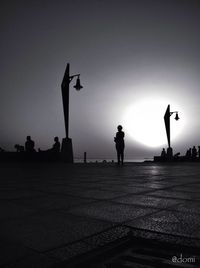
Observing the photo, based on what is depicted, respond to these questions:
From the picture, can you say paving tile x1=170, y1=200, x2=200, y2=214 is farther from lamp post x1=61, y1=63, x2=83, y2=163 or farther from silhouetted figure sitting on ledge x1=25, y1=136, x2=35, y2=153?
silhouetted figure sitting on ledge x1=25, y1=136, x2=35, y2=153

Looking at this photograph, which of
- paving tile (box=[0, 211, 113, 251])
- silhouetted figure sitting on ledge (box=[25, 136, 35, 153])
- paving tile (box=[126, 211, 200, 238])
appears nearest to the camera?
paving tile (box=[0, 211, 113, 251])

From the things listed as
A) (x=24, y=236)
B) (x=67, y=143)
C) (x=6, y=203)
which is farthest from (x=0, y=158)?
(x=24, y=236)

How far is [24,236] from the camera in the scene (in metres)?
2.06

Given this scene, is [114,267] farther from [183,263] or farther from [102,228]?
[102,228]

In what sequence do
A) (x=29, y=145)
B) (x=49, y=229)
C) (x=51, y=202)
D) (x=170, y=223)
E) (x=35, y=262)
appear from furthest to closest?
(x=29, y=145)
(x=51, y=202)
(x=170, y=223)
(x=49, y=229)
(x=35, y=262)

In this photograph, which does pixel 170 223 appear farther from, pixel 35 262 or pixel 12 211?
pixel 12 211

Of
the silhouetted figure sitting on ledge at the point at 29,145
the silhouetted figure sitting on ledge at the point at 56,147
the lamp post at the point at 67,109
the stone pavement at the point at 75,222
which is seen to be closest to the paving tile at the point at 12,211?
the stone pavement at the point at 75,222

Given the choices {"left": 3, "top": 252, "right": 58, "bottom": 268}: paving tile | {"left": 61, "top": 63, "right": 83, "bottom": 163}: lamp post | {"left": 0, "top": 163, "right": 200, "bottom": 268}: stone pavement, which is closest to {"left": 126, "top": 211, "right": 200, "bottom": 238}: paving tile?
{"left": 0, "top": 163, "right": 200, "bottom": 268}: stone pavement

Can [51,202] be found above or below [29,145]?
below

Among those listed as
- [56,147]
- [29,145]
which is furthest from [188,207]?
[56,147]

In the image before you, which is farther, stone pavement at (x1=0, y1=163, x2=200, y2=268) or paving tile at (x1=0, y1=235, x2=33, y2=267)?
stone pavement at (x1=0, y1=163, x2=200, y2=268)

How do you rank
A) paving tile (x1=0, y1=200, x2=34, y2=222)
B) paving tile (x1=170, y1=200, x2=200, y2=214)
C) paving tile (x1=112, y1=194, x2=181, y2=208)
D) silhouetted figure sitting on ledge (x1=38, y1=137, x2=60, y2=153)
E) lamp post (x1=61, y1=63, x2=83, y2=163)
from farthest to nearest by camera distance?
silhouetted figure sitting on ledge (x1=38, y1=137, x2=60, y2=153)
lamp post (x1=61, y1=63, x2=83, y2=163)
paving tile (x1=112, y1=194, x2=181, y2=208)
paving tile (x1=170, y1=200, x2=200, y2=214)
paving tile (x1=0, y1=200, x2=34, y2=222)

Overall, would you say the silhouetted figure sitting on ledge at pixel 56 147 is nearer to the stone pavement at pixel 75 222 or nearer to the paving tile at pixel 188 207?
the stone pavement at pixel 75 222

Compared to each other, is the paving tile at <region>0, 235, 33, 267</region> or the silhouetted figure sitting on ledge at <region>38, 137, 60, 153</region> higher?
the silhouetted figure sitting on ledge at <region>38, 137, 60, 153</region>
